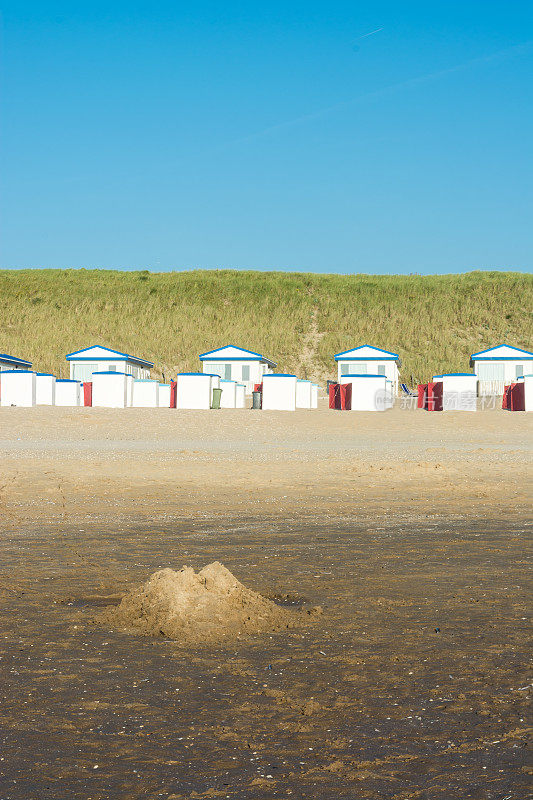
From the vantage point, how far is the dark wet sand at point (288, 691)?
377 centimetres

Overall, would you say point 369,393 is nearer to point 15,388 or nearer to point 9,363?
point 15,388

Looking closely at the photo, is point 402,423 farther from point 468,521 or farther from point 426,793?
point 426,793

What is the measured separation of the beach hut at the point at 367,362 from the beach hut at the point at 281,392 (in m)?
22.3

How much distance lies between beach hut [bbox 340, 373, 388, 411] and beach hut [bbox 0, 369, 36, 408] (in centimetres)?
1760

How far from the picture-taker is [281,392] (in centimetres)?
4281

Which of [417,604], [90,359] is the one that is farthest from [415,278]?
[417,604]

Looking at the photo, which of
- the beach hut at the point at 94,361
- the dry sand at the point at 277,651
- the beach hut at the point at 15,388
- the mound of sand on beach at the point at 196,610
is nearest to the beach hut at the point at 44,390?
the beach hut at the point at 15,388

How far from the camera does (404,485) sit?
1658cm

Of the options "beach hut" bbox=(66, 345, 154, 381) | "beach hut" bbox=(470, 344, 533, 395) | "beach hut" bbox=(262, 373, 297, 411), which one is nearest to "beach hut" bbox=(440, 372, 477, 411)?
"beach hut" bbox=(262, 373, 297, 411)

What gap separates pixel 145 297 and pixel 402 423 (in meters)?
76.2

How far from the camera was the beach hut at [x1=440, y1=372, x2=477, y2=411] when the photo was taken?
150 ft

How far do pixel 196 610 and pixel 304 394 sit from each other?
43577mm

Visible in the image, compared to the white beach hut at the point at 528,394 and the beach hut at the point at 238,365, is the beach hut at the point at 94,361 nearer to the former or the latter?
the beach hut at the point at 238,365

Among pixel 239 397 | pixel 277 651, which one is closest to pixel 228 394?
pixel 239 397
